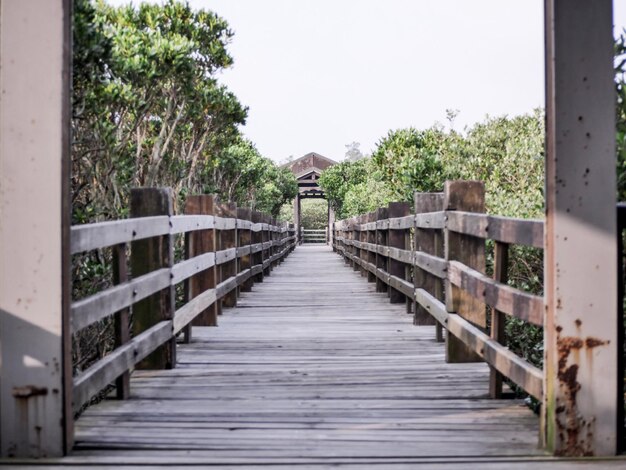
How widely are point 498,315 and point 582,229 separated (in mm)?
1012

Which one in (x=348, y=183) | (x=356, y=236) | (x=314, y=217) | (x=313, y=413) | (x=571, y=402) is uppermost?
(x=348, y=183)

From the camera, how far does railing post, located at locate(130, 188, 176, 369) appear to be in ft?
14.1

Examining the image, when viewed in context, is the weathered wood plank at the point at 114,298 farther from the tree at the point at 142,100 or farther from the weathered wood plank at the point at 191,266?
the tree at the point at 142,100

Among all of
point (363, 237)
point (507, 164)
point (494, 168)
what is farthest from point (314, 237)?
point (507, 164)

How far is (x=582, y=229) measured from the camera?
2.76m

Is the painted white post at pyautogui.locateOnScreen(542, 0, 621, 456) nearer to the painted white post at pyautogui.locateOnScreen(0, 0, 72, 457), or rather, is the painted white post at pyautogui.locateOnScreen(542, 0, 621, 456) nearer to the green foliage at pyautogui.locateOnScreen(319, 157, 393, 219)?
the painted white post at pyautogui.locateOnScreen(0, 0, 72, 457)

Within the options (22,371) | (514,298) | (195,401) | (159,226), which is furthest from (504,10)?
(22,371)

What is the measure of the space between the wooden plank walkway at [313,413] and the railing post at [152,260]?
286mm

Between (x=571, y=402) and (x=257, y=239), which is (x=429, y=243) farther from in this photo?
(x=257, y=239)

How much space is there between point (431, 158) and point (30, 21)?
9620mm

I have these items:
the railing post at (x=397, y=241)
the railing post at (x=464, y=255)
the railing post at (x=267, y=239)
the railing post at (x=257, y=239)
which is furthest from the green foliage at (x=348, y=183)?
the railing post at (x=464, y=255)

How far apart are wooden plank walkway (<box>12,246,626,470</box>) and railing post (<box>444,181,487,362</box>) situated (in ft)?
0.39

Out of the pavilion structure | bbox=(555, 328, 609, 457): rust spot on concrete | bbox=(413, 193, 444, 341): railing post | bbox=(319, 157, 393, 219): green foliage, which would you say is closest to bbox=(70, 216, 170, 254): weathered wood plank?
bbox=(555, 328, 609, 457): rust spot on concrete

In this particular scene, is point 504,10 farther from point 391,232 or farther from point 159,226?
point 391,232
